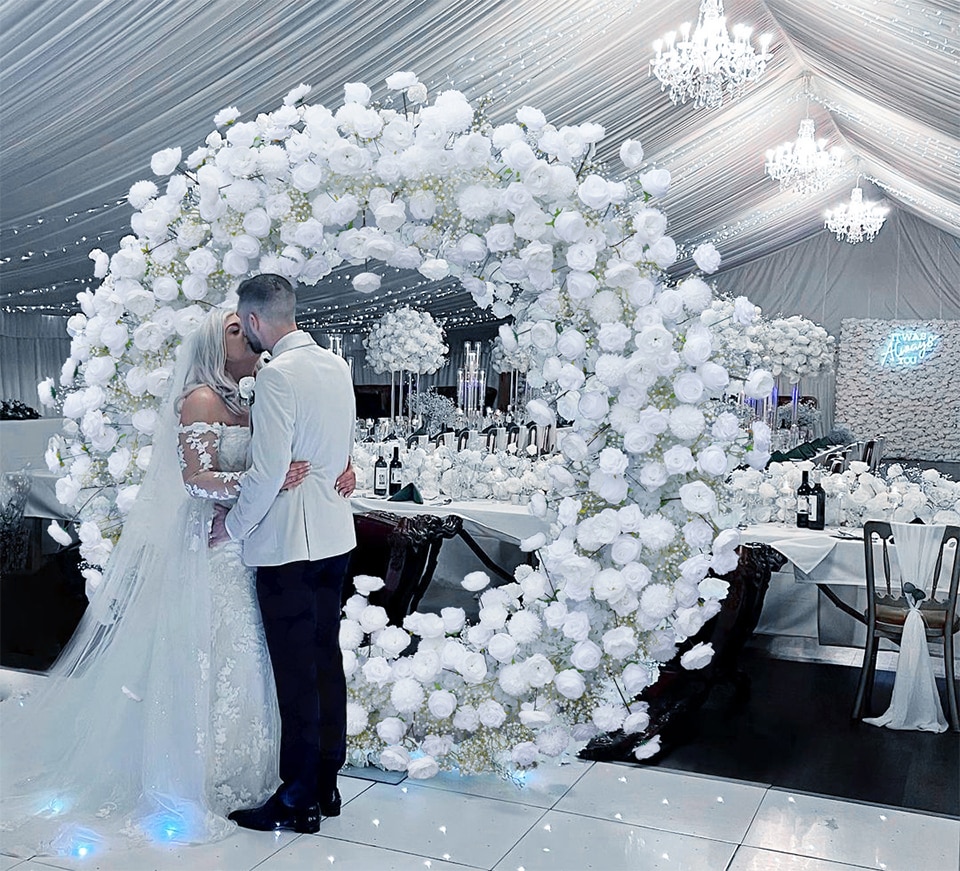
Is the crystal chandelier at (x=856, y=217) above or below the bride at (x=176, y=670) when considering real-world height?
above

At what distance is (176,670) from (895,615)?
11.1 feet

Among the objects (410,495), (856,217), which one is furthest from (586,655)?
(856,217)

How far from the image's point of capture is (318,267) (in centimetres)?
398

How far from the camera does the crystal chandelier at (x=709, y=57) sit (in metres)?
6.51

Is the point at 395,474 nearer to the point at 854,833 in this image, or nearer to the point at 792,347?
→ the point at 854,833

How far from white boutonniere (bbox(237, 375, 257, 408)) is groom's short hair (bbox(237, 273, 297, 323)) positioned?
30 cm

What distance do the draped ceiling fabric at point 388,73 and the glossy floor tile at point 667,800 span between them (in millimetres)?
3665

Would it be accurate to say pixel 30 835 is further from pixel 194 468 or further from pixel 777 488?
pixel 777 488

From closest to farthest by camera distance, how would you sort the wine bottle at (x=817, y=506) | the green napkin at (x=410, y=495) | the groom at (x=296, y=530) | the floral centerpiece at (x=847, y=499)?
the groom at (x=296, y=530) < the wine bottle at (x=817, y=506) < the floral centerpiece at (x=847, y=499) < the green napkin at (x=410, y=495)

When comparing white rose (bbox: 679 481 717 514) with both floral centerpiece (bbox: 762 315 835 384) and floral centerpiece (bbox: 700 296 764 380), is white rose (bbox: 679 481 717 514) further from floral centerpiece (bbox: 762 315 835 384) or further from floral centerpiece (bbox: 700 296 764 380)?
floral centerpiece (bbox: 762 315 835 384)

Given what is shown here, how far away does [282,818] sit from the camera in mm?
3381

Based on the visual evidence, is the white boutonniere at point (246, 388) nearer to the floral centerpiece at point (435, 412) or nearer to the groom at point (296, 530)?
→ the groom at point (296, 530)

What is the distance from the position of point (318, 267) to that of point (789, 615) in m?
3.86

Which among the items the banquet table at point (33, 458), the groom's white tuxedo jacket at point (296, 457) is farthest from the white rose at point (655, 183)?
the banquet table at point (33, 458)
